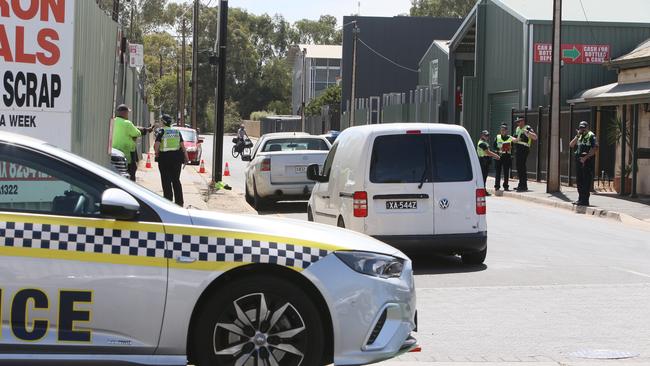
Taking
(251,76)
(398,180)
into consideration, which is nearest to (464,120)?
(398,180)

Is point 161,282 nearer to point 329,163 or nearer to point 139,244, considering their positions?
point 139,244

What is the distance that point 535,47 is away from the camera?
34844 millimetres

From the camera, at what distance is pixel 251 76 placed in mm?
132000

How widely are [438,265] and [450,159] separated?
1.42 meters

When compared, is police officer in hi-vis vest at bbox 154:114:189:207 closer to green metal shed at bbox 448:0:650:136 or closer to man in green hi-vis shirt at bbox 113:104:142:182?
man in green hi-vis shirt at bbox 113:104:142:182

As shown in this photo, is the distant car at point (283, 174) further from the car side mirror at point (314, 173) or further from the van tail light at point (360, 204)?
the van tail light at point (360, 204)

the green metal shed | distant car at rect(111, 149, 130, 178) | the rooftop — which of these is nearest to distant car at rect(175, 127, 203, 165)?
the green metal shed

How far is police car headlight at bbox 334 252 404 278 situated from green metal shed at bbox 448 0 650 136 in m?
29.4

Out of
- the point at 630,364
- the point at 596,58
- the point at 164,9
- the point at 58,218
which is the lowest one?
the point at 630,364

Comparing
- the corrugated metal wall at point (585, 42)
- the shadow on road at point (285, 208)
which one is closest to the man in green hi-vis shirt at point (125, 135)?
the shadow on road at point (285, 208)

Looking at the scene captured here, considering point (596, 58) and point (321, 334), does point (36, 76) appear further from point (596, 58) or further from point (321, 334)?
point (596, 58)

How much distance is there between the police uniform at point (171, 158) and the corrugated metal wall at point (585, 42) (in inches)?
823

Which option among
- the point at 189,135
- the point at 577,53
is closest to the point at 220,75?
the point at 189,135

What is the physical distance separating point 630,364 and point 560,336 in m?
1.01
